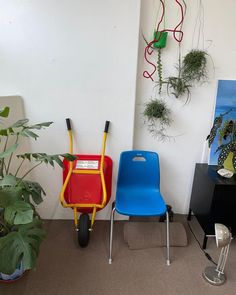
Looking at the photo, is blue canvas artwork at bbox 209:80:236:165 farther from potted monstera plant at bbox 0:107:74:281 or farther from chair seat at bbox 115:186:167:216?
potted monstera plant at bbox 0:107:74:281

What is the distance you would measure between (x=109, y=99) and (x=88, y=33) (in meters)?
0.57

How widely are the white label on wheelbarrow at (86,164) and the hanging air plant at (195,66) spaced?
116cm

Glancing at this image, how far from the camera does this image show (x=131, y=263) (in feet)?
6.22

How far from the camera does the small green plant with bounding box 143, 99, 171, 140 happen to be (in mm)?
2100

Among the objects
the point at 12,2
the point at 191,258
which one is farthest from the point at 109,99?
the point at 191,258

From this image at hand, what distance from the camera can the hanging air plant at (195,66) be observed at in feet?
6.47

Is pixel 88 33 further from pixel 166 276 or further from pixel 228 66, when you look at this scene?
pixel 166 276

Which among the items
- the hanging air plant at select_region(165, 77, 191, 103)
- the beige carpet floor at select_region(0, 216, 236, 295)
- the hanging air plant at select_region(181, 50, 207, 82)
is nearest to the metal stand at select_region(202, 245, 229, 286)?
the beige carpet floor at select_region(0, 216, 236, 295)

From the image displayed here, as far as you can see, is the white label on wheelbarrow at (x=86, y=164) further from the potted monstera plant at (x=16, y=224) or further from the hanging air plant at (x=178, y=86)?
the hanging air plant at (x=178, y=86)

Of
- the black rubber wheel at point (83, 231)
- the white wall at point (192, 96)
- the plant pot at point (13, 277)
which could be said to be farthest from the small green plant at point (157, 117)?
the plant pot at point (13, 277)

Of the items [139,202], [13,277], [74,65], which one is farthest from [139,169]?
[13,277]

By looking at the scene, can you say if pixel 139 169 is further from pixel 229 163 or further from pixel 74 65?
pixel 74 65

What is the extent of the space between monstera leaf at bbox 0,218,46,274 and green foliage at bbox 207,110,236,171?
162cm

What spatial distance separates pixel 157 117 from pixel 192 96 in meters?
0.40
